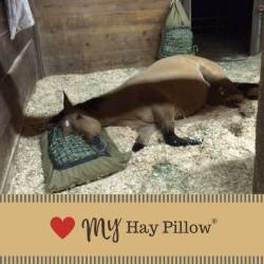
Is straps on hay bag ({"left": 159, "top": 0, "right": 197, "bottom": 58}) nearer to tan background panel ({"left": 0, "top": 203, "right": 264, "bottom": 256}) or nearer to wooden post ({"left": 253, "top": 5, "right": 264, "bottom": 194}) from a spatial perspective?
wooden post ({"left": 253, "top": 5, "right": 264, "bottom": 194})

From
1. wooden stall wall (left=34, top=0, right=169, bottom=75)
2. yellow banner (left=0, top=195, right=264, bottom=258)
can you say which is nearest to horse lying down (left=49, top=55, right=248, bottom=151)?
→ wooden stall wall (left=34, top=0, right=169, bottom=75)

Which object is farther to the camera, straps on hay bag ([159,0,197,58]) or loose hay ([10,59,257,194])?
straps on hay bag ([159,0,197,58])

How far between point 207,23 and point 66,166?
4.91m

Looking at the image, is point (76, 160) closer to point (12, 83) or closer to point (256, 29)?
point (12, 83)

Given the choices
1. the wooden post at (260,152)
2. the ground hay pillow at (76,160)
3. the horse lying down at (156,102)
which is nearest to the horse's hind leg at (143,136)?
the horse lying down at (156,102)

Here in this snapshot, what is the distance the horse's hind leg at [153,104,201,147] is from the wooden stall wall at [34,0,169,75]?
5.85 feet

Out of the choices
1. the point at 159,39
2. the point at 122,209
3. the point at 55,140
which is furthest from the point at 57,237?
the point at 159,39

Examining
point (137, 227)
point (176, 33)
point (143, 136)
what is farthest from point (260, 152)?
point (176, 33)

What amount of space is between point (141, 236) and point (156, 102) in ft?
6.78

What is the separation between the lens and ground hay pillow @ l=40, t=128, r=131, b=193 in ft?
7.96

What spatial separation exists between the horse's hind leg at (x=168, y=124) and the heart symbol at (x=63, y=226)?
1725 mm

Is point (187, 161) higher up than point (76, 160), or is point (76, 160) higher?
point (76, 160)

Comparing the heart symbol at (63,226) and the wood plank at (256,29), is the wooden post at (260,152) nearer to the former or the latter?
the heart symbol at (63,226)

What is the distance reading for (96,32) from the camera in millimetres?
4633
